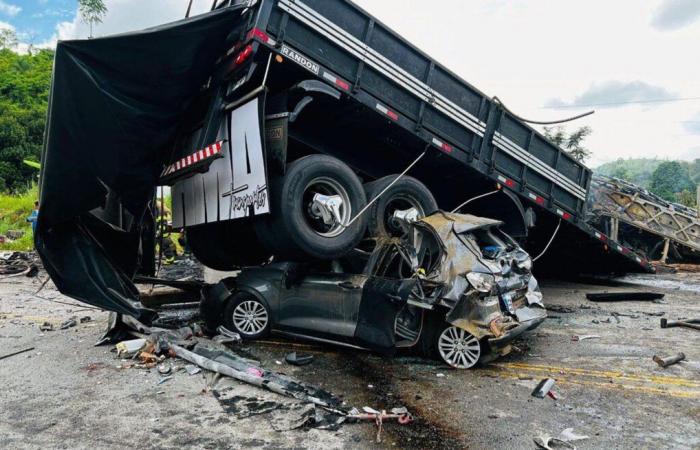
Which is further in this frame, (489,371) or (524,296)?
(524,296)

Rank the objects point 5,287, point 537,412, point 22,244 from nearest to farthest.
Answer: point 537,412
point 5,287
point 22,244

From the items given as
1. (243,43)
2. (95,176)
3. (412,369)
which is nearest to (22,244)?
(95,176)

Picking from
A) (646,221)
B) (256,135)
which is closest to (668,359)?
(256,135)

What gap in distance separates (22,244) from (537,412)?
17.0 metres

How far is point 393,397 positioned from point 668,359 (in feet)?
9.14

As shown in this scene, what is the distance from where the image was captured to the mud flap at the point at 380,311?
4.68 m

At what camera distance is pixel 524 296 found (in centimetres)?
511

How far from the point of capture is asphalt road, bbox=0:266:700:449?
10.4 feet

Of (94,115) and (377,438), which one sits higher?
(94,115)

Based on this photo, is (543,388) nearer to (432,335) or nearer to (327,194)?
(432,335)

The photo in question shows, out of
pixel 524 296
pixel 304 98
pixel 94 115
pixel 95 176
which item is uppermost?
pixel 304 98

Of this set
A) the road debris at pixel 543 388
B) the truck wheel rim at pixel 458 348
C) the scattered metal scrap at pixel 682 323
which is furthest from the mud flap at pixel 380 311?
the scattered metal scrap at pixel 682 323

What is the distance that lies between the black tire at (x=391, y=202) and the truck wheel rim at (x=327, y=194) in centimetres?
37

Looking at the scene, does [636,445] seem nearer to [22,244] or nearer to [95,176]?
[95,176]
